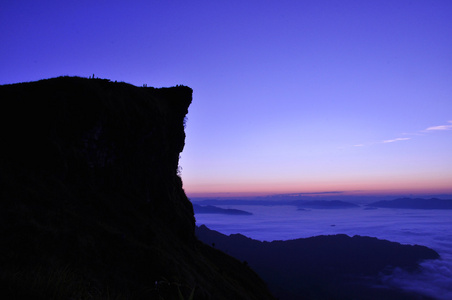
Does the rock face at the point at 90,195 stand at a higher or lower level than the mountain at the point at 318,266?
higher

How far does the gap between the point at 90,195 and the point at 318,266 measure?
181m

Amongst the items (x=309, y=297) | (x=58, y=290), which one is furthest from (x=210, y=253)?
(x=309, y=297)

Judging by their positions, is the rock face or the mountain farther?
the mountain

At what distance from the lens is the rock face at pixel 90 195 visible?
28.8ft

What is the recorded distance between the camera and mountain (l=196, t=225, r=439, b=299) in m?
130

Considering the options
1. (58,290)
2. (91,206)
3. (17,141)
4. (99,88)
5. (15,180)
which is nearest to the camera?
(58,290)

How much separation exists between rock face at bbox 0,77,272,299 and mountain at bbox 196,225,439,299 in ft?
359

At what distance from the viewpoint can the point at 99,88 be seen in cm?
1675

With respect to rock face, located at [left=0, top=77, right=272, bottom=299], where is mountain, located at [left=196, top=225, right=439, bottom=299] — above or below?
below

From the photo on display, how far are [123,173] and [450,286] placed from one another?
20492cm

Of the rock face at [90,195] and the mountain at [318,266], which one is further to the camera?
the mountain at [318,266]

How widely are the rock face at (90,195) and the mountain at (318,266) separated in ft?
359

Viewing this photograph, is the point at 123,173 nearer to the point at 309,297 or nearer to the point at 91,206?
the point at 91,206

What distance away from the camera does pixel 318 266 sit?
16688 cm
